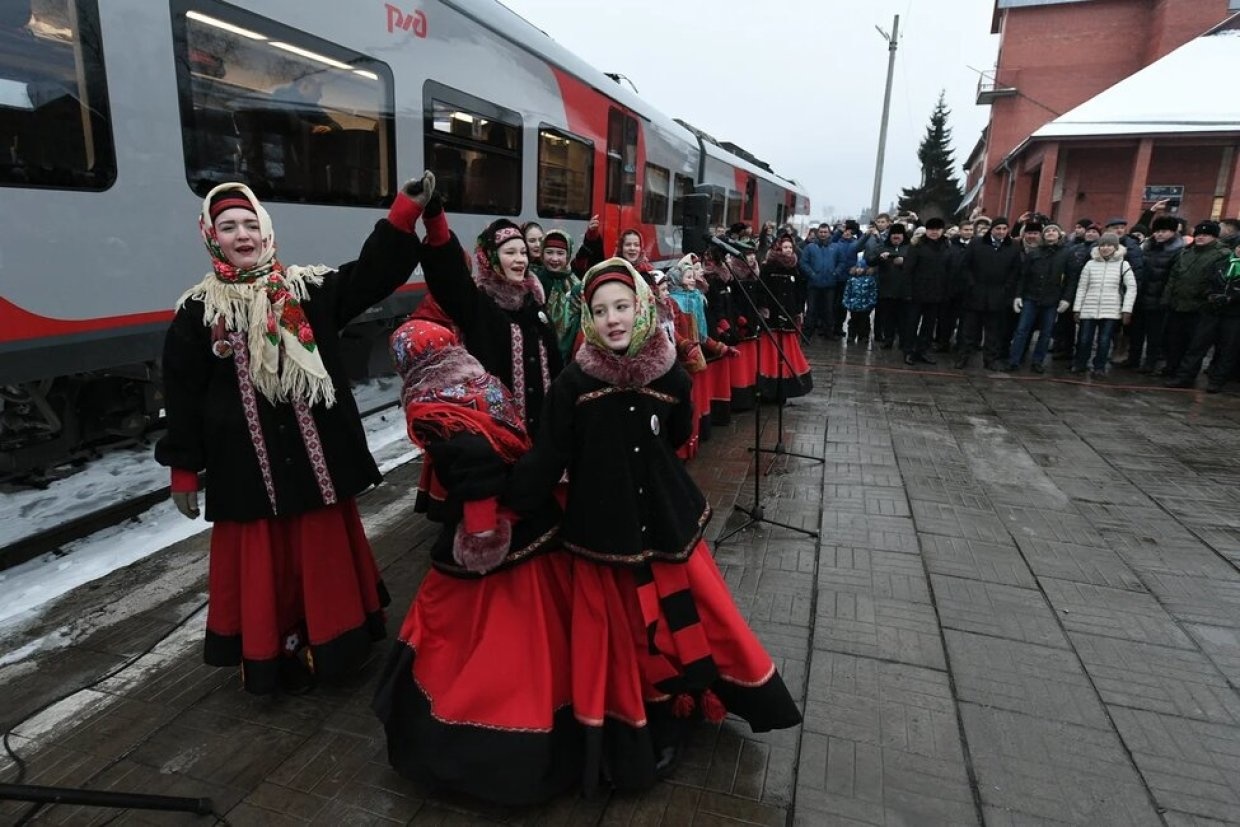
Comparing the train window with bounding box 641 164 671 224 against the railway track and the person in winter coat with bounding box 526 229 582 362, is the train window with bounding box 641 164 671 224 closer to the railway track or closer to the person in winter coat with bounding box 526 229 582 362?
the person in winter coat with bounding box 526 229 582 362

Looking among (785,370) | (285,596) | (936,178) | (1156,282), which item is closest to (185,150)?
(285,596)

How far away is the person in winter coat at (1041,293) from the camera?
28.6ft

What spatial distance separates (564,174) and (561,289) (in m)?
4.25

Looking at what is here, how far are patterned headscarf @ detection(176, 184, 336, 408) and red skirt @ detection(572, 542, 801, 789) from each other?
1121 mm

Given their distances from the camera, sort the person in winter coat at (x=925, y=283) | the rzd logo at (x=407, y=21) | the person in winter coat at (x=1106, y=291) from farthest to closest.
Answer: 1. the person in winter coat at (x=925, y=283)
2. the person in winter coat at (x=1106, y=291)
3. the rzd logo at (x=407, y=21)

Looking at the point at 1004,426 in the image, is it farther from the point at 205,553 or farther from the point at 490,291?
the point at 205,553

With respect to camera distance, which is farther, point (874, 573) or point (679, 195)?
point (679, 195)

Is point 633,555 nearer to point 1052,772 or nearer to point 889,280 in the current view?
point 1052,772

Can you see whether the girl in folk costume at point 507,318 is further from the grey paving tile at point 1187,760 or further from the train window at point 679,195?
the train window at point 679,195

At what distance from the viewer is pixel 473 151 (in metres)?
6.19

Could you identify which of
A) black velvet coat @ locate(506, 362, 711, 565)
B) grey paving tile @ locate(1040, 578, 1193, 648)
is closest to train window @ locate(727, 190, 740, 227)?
grey paving tile @ locate(1040, 578, 1193, 648)

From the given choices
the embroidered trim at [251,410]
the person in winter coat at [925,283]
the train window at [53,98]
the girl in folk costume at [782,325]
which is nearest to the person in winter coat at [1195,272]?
the person in winter coat at [925,283]

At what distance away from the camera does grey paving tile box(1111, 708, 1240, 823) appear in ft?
7.01

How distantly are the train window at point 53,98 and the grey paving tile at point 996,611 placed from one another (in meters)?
4.50
